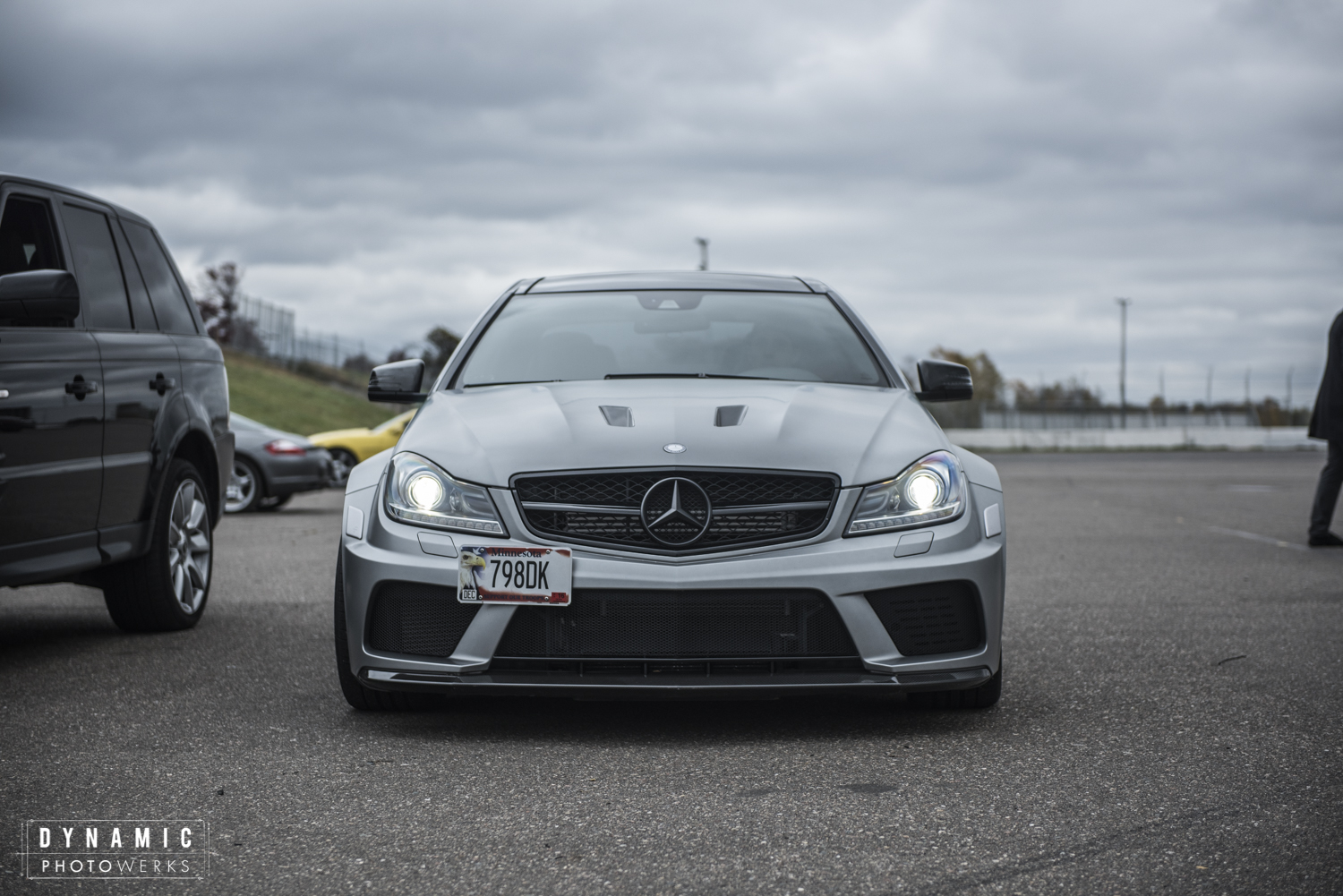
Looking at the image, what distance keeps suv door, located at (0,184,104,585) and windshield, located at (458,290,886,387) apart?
62.1 inches

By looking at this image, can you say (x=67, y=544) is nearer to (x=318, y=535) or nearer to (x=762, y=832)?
(x=762, y=832)

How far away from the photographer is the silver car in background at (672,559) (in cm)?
412

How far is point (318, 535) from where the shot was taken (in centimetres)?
1233

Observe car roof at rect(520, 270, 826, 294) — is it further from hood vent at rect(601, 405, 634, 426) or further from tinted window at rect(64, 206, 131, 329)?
tinted window at rect(64, 206, 131, 329)

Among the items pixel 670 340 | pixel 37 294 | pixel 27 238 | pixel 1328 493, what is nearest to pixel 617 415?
pixel 670 340

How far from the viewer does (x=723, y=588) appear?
407 cm

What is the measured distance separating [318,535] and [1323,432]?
821 cm

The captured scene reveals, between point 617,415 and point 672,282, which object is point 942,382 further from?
point 617,415

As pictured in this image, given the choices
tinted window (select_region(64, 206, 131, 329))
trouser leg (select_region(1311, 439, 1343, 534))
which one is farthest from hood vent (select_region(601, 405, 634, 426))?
trouser leg (select_region(1311, 439, 1343, 534))

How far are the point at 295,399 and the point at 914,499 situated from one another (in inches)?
1737

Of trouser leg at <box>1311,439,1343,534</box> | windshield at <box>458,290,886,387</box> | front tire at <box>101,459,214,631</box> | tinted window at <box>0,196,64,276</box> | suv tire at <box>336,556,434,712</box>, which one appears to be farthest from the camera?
trouser leg at <box>1311,439,1343,534</box>

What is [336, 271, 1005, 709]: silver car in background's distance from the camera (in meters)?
4.12

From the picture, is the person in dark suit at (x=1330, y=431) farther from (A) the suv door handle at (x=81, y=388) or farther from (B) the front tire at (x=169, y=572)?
(A) the suv door handle at (x=81, y=388)

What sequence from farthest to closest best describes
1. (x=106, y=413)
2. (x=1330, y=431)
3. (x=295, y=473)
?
1. (x=295, y=473)
2. (x=1330, y=431)
3. (x=106, y=413)
